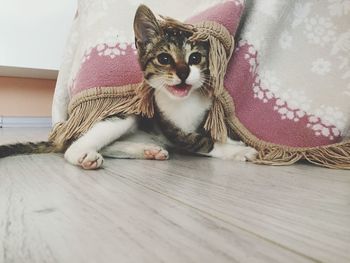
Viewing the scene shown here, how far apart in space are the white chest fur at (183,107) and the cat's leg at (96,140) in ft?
0.30

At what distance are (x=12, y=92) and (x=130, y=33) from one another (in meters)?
2.07

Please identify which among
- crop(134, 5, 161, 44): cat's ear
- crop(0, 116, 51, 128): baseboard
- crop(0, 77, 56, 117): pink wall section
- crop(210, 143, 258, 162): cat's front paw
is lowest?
crop(0, 116, 51, 128): baseboard

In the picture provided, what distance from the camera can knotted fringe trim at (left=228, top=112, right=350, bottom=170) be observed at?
34.2 inches

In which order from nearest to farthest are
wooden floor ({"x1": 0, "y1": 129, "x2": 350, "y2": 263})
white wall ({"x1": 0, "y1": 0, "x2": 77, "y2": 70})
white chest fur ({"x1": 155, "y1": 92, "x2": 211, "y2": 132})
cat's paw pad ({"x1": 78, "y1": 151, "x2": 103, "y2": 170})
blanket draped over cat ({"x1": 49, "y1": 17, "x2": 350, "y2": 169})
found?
wooden floor ({"x1": 0, "y1": 129, "x2": 350, "y2": 263})
cat's paw pad ({"x1": 78, "y1": 151, "x2": 103, "y2": 170})
blanket draped over cat ({"x1": 49, "y1": 17, "x2": 350, "y2": 169})
white chest fur ({"x1": 155, "y1": 92, "x2": 211, "y2": 132})
white wall ({"x1": 0, "y1": 0, "x2": 77, "y2": 70})

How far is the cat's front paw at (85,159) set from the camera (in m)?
0.79

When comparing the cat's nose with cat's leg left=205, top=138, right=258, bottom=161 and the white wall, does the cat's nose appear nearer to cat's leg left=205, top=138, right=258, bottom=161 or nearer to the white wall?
cat's leg left=205, top=138, right=258, bottom=161

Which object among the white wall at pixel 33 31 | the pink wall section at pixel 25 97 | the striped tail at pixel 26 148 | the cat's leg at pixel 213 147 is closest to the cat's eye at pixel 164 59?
the cat's leg at pixel 213 147

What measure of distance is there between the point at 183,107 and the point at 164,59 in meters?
0.15

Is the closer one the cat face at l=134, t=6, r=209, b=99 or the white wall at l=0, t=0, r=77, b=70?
the cat face at l=134, t=6, r=209, b=99

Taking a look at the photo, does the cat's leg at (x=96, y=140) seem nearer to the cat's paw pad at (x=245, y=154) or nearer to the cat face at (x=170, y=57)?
the cat face at (x=170, y=57)

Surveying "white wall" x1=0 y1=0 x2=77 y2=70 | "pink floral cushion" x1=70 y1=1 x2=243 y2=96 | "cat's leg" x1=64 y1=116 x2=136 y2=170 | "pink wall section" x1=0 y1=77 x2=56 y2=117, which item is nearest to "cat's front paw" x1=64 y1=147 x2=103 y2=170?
"cat's leg" x1=64 y1=116 x2=136 y2=170

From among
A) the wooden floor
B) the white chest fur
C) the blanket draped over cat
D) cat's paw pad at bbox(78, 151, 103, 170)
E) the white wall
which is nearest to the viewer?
Answer: the wooden floor

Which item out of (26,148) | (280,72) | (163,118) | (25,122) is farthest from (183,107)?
(25,122)

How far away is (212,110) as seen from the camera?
38.0 inches
